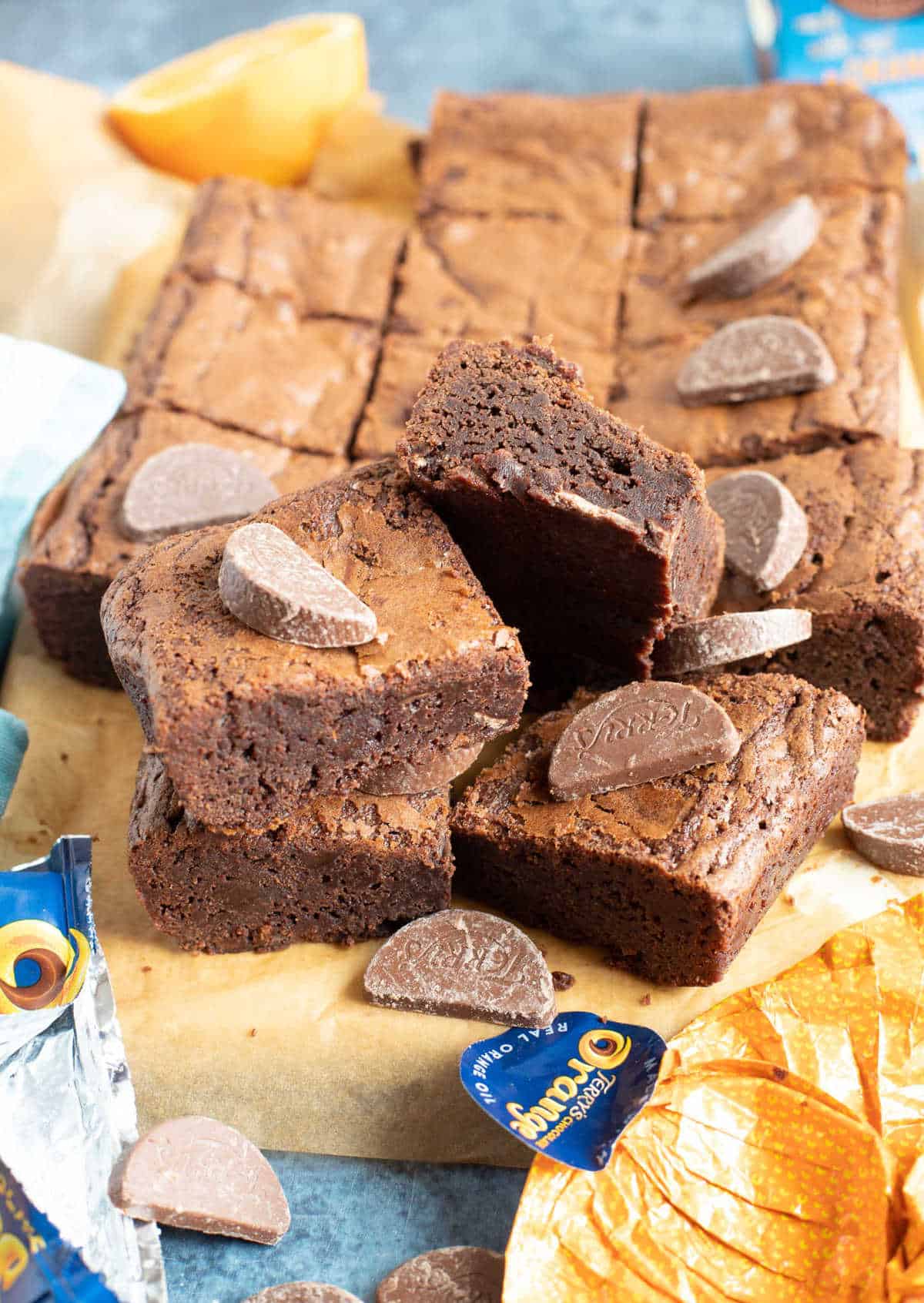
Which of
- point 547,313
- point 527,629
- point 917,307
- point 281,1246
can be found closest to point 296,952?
point 281,1246

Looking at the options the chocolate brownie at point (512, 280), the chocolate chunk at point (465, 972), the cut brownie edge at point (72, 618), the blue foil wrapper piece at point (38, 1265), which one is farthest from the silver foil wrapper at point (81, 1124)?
the chocolate brownie at point (512, 280)

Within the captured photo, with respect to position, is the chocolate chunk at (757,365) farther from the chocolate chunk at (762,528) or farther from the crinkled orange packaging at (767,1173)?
the crinkled orange packaging at (767,1173)

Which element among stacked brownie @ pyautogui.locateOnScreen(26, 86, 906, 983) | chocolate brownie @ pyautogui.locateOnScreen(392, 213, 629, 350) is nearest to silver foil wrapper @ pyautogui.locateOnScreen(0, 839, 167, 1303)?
stacked brownie @ pyautogui.locateOnScreen(26, 86, 906, 983)

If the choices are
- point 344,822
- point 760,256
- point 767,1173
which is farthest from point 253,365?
point 767,1173

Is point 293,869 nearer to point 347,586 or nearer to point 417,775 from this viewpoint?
point 417,775

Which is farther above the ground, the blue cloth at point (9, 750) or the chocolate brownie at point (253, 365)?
the chocolate brownie at point (253, 365)

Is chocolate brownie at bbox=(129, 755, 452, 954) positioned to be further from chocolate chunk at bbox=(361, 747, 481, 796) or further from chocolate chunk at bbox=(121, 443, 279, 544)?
chocolate chunk at bbox=(121, 443, 279, 544)
